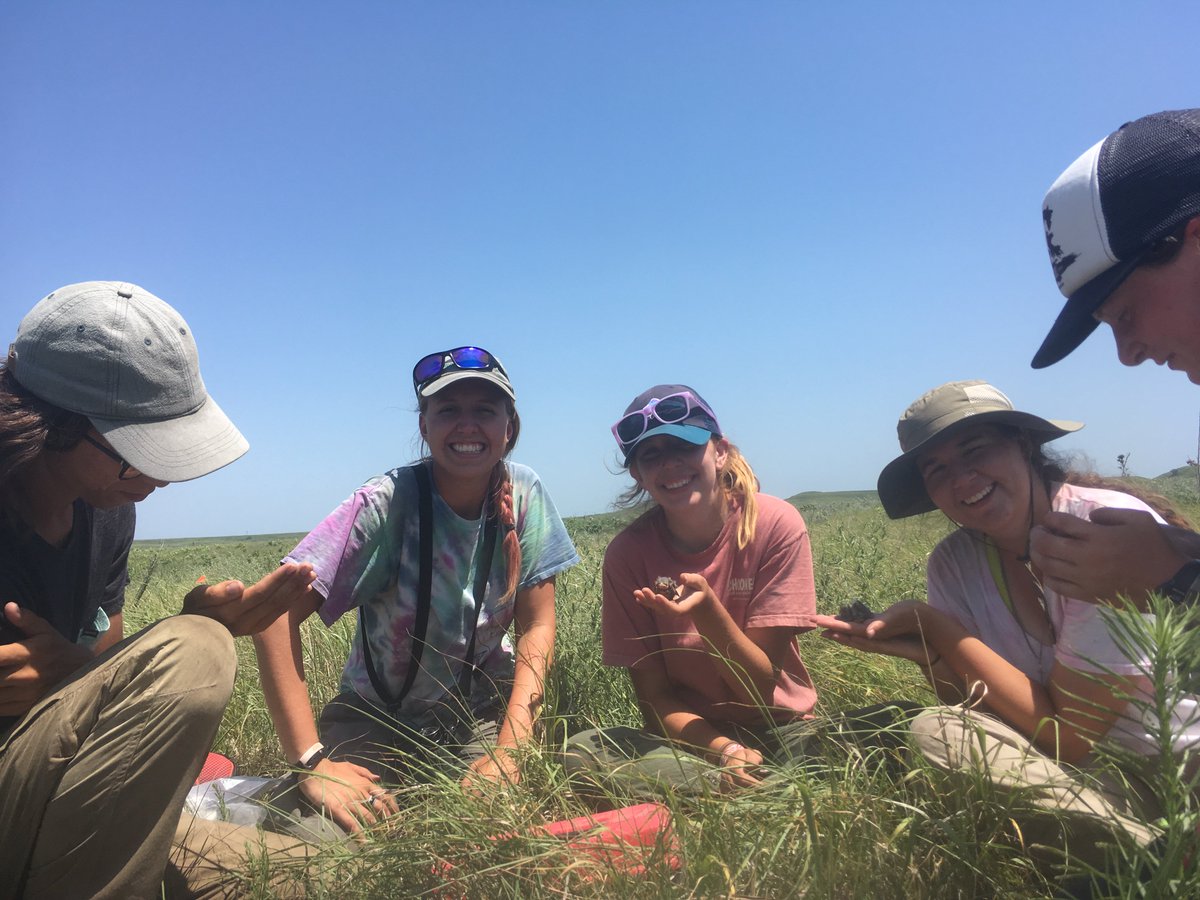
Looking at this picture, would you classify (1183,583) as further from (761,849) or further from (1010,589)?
(761,849)

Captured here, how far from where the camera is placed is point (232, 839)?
6.71ft

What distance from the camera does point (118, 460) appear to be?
1.94m

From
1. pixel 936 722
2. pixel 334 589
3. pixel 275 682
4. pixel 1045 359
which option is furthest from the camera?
pixel 334 589

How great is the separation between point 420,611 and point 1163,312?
90.4 inches

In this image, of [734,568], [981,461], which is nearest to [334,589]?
[734,568]

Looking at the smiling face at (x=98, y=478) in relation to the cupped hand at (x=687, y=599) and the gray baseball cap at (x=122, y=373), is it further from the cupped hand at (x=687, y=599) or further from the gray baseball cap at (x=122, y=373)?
the cupped hand at (x=687, y=599)

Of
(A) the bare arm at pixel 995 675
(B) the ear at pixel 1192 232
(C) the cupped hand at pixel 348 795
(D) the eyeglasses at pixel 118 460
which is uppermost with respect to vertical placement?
(B) the ear at pixel 1192 232

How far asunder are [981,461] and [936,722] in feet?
2.66

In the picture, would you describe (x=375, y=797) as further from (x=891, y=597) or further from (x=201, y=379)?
(x=891, y=597)

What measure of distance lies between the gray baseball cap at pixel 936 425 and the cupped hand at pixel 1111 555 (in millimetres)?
697

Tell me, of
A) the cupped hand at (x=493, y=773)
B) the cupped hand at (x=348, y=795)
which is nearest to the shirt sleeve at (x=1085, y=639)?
the cupped hand at (x=493, y=773)

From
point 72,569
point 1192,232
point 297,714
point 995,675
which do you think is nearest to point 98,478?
point 72,569

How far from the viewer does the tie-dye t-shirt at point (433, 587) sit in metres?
2.78

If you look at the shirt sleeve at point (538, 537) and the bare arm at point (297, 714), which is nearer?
the bare arm at point (297, 714)
